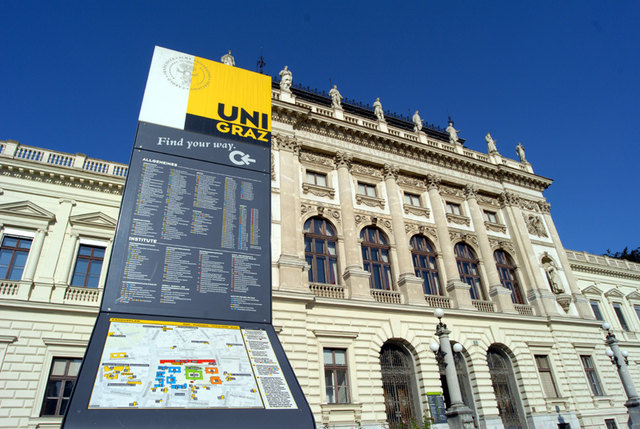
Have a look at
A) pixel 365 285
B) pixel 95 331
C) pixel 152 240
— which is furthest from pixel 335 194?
pixel 95 331

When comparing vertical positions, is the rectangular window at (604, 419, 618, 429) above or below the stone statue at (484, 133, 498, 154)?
below

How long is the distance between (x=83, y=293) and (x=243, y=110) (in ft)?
31.2

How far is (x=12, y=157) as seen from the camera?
17.8 metres

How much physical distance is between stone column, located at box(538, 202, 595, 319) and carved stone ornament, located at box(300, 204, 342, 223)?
15784 mm

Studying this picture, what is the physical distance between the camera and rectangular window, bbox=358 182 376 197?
22.7 m

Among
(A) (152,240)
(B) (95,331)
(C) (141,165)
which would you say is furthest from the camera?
(C) (141,165)

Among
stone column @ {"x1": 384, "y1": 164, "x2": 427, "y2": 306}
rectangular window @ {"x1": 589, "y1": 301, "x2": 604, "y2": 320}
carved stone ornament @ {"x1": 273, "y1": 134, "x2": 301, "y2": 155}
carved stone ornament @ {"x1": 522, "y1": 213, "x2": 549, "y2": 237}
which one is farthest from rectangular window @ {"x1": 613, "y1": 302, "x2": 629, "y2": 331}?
carved stone ornament @ {"x1": 273, "y1": 134, "x2": 301, "y2": 155}

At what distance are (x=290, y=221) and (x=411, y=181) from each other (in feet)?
29.7

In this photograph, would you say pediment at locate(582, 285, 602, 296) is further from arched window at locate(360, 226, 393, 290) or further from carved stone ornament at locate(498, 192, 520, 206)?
arched window at locate(360, 226, 393, 290)

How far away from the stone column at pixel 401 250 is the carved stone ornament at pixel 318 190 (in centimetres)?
347

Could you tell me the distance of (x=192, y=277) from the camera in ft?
38.0

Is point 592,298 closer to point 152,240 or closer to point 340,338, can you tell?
point 340,338

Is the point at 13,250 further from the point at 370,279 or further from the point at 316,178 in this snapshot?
the point at 370,279

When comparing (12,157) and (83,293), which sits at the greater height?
(12,157)
